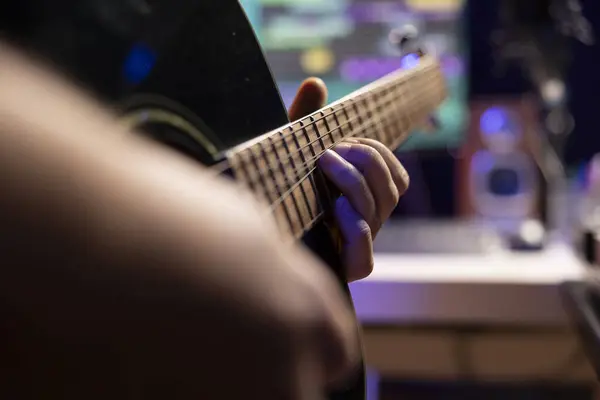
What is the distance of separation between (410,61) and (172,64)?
55 cm

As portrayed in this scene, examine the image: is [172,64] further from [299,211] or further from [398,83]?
[398,83]

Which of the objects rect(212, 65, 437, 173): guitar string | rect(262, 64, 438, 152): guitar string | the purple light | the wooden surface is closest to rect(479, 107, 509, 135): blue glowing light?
the purple light

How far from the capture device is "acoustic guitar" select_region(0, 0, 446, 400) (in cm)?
30

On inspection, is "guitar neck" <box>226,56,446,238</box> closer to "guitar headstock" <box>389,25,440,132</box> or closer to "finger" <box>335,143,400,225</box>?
"finger" <box>335,143,400,225</box>

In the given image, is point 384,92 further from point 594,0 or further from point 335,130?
point 594,0

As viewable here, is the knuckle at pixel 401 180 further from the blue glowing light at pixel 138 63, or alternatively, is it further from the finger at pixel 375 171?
the blue glowing light at pixel 138 63

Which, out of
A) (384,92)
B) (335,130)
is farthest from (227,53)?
(384,92)

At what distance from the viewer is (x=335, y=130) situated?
52cm

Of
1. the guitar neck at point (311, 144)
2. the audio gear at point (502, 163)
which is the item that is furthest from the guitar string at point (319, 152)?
the audio gear at point (502, 163)

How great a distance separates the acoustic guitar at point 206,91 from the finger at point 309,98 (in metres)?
0.07

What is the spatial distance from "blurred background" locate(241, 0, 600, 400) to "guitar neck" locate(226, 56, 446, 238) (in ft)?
1.40

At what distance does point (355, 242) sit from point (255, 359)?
296 millimetres

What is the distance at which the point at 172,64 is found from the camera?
42 cm

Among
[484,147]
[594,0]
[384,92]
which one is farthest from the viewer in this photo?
[594,0]
